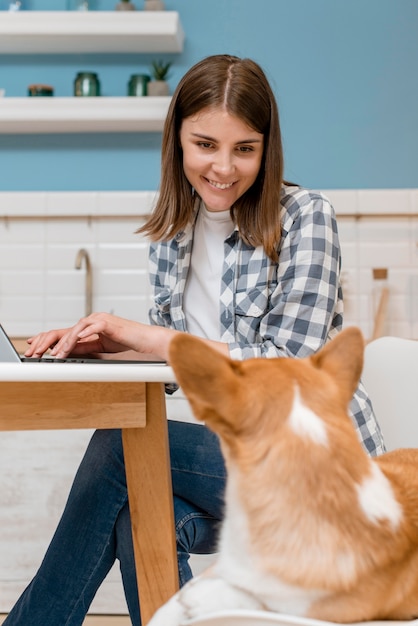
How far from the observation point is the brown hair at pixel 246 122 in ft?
4.88

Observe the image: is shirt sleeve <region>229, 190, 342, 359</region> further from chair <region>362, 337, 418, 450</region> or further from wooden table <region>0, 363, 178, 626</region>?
wooden table <region>0, 363, 178, 626</region>

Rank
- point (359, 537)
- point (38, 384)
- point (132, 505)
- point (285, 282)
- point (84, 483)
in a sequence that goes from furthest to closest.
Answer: point (285, 282), point (84, 483), point (132, 505), point (38, 384), point (359, 537)

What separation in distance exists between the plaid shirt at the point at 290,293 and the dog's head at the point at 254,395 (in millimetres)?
572

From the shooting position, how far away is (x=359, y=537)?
0.71 m

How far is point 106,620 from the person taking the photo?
6.89 feet

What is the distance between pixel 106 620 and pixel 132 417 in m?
1.28

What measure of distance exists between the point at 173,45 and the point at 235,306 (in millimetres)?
2009

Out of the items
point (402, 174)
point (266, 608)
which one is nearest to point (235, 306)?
point (266, 608)

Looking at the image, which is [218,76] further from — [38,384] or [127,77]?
[127,77]

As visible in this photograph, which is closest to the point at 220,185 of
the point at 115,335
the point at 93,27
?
the point at 115,335

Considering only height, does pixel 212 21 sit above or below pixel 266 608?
above

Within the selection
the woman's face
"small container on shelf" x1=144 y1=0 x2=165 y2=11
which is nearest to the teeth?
the woman's face

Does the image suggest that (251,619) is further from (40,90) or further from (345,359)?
(40,90)

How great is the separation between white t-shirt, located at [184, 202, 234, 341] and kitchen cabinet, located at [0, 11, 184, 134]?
1.57 meters
